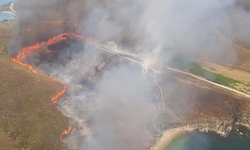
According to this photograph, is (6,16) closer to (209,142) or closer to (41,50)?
(41,50)

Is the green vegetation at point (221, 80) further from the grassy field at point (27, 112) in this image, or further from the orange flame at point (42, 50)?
the grassy field at point (27, 112)

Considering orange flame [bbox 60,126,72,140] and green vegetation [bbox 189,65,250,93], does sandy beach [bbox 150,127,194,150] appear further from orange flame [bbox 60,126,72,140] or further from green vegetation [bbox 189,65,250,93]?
green vegetation [bbox 189,65,250,93]

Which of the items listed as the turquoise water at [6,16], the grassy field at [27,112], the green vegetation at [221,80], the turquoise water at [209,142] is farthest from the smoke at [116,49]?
the turquoise water at [6,16]

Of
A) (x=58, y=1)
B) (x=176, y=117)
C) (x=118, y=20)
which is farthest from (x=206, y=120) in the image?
(x=58, y=1)

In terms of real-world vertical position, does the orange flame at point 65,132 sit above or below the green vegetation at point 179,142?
above

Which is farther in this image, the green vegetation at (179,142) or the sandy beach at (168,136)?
the green vegetation at (179,142)

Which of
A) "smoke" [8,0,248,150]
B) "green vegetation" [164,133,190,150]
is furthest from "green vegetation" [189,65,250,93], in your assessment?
"green vegetation" [164,133,190,150]

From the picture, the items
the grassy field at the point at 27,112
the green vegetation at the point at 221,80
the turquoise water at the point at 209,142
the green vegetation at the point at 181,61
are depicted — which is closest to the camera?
the grassy field at the point at 27,112
